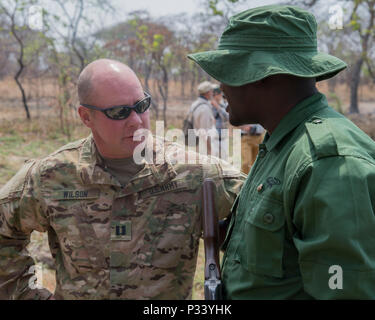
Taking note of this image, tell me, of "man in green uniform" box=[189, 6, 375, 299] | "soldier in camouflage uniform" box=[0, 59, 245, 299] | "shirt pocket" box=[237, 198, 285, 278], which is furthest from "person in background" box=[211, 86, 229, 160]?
"shirt pocket" box=[237, 198, 285, 278]

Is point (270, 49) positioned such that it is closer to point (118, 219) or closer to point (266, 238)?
point (266, 238)

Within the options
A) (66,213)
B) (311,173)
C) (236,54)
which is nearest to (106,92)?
(66,213)

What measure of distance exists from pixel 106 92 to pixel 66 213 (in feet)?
2.11

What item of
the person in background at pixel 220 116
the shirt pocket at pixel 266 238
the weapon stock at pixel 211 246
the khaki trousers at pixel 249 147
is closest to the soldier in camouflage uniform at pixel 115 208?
the weapon stock at pixel 211 246

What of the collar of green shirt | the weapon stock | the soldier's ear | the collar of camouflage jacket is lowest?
the weapon stock

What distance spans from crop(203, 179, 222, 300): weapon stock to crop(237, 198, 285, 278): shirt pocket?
18cm

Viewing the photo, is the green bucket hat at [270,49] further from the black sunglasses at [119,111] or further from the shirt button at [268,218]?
the black sunglasses at [119,111]

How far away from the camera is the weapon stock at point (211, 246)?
1446mm

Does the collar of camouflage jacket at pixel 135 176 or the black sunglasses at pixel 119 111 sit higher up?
the black sunglasses at pixel 119 111

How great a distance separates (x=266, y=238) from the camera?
1.27 m

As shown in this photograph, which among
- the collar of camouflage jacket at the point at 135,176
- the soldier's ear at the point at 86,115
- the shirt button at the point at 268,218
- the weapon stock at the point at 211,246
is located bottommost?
the weapon stock at the point at 211,246

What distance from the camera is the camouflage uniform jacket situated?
2.02 meters

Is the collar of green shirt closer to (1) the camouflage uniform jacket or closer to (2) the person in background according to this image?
(1) the camouflage uniform jacket
